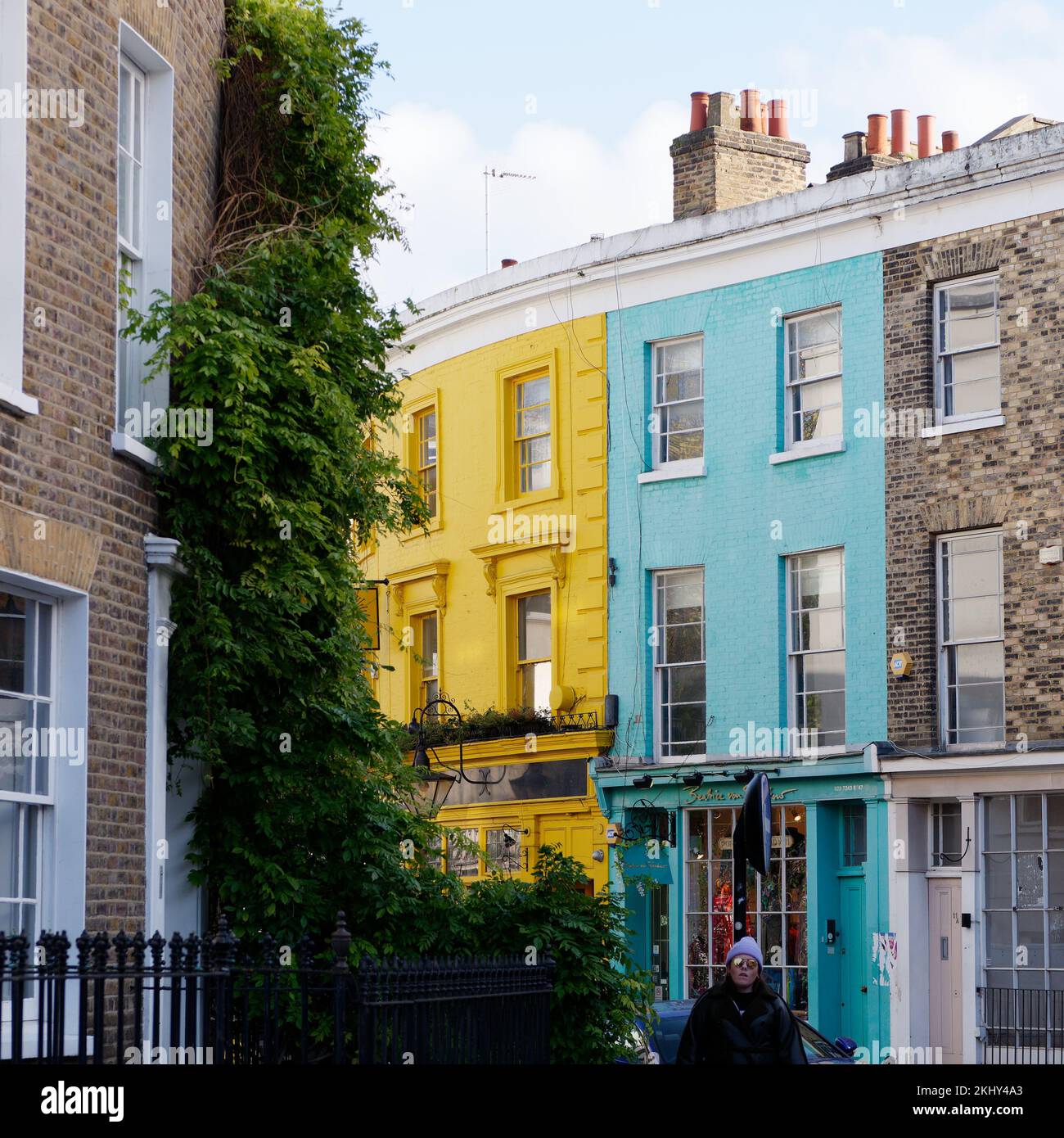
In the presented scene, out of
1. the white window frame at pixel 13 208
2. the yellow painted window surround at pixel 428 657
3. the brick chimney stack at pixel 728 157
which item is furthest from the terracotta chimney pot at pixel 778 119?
the white window frame at pixel 13 208

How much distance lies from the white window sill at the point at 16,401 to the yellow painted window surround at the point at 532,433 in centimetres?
1739

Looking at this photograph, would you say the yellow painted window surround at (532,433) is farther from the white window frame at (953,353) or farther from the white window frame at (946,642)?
the white window frame at (946,642)

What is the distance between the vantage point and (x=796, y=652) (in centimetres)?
2358

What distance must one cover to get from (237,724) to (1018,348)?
12950mm

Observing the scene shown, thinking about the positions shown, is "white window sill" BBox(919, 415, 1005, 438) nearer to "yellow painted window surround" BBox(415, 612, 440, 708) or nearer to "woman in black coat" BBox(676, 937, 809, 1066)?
"yellow painted window surround" BBox(415, 612, 440, 708)

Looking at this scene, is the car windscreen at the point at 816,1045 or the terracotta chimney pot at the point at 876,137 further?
the terracotta chimney pot at the point at 876,137

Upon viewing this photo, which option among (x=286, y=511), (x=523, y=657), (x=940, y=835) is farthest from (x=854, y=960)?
(x=286, y=511)

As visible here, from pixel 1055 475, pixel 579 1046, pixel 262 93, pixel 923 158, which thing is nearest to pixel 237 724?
pixel 579 1046

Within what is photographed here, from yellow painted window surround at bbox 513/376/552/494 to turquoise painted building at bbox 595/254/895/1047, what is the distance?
144 cm

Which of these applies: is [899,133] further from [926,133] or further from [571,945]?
[571,945]

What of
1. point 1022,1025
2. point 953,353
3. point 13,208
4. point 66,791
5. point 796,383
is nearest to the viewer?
point 13,208

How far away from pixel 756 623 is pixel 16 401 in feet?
50.4

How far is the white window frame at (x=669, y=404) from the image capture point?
82.0 ft
